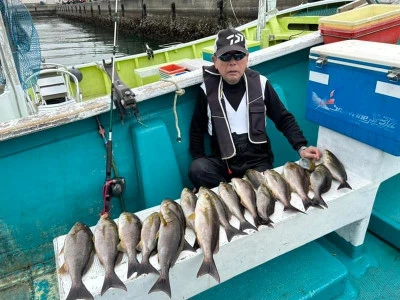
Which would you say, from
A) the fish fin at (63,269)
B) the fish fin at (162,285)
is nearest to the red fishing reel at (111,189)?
the fish fin at (63,269)

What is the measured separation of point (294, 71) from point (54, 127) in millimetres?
2684

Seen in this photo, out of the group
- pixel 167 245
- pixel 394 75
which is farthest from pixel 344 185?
pixel 167 245

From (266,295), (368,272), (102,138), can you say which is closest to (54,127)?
(102,138)

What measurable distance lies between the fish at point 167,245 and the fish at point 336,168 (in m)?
1.33

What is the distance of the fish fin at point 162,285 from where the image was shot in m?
1.82

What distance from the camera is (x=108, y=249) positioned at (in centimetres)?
202

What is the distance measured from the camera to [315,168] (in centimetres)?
267

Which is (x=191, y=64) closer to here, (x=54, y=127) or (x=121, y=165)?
(x=121, y=165)

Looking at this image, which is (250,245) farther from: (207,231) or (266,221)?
(207,231)

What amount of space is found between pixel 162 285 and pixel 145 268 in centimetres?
15

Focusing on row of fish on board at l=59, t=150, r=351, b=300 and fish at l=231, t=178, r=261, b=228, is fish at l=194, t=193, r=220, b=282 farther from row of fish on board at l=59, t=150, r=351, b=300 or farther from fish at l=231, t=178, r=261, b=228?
fish at l=231, t=178, r=261, b=228

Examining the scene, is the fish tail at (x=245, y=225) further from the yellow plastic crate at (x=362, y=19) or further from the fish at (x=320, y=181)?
the yellow plastic crate at (x=362, y=19)

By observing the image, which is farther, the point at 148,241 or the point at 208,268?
the point at 148,241

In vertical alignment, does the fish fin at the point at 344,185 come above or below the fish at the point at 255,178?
above
